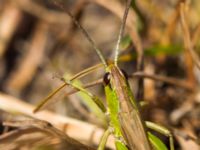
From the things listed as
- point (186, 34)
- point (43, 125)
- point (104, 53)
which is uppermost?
point (104, 53)

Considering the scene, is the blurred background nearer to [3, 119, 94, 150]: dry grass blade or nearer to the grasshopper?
[3, 119, 94, 150]: dry grass blade

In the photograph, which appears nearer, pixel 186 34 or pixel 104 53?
pixel 186 34

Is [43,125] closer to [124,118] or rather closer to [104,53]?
[124,118]

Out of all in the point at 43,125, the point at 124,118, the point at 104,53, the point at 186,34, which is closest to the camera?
the point at 124,118

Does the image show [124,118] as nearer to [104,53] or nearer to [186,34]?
[186,34]

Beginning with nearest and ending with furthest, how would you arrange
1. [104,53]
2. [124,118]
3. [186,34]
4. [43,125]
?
[124,118]
[43,125]
[186,34]
[104,53]

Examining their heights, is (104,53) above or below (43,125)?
above

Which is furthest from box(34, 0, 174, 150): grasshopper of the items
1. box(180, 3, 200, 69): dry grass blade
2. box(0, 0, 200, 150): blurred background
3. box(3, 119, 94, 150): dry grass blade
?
box(180, 3, 200, 69): dry grass blade

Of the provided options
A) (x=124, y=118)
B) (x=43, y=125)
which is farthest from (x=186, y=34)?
(x=43, y=125)
